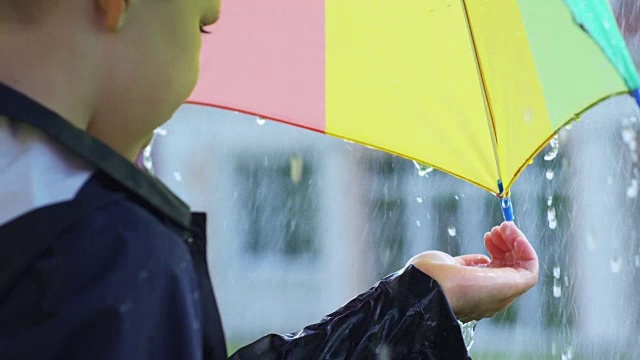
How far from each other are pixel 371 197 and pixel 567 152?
1.75 metres

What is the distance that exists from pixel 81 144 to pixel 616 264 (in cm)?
818

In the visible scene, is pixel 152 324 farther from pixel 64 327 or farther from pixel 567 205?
pixel 567 205

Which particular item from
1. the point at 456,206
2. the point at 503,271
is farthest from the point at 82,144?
the point at 456,206

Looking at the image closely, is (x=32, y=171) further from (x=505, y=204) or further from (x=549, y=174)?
(x=549, y=174)

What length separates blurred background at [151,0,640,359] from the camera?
758 centimetres

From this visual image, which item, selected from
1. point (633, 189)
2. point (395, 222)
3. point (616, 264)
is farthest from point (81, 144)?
point (395, 222)

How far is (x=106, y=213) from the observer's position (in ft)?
1.75

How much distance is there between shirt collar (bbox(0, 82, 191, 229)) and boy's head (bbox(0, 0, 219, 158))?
25 mm

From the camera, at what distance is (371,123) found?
3.84 feet

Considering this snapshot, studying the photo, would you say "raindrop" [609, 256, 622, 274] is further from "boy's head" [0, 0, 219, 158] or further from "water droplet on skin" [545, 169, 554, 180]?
"boy's head" [0, 0, 219, 158]

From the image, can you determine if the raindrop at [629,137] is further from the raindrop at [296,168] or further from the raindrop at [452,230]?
the raindrop at [296,168]

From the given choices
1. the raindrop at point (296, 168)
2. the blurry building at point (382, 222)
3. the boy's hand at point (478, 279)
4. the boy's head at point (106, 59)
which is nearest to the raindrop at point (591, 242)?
the blurry building at point (382, 222)

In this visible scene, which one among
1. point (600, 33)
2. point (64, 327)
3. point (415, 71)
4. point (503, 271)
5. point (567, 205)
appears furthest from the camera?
point (567, 205)

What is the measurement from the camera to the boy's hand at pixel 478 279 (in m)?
0.75
